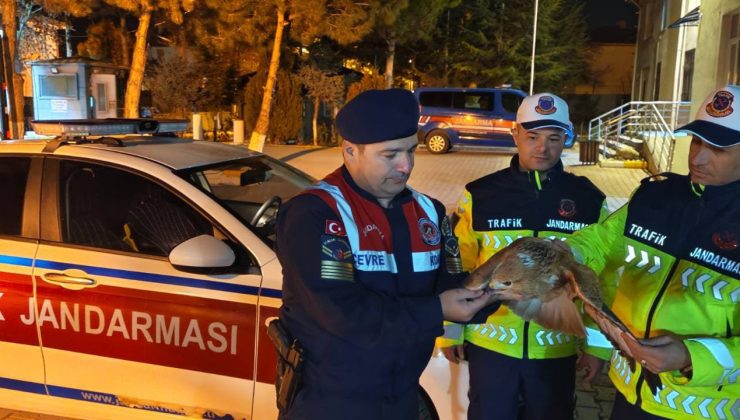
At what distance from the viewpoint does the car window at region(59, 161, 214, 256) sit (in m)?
3.00

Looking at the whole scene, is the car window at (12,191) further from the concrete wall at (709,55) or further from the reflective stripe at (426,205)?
the concrete wall at (709,55)

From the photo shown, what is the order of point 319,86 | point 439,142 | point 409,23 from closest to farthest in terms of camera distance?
point 439,142 → point 409,23 → point 319,86

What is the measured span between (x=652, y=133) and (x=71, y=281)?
15.8 meters

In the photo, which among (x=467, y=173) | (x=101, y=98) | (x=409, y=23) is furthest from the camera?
(x=409, y=23)

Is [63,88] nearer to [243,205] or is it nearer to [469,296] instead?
[243,205]

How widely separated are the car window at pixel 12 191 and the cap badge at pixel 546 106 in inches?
99.0

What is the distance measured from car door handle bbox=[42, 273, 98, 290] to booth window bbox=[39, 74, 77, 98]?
1995 cm

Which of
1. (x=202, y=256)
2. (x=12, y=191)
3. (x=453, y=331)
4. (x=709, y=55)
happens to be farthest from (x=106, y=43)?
(x=453, y=331)

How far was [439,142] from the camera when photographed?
20.0 meters

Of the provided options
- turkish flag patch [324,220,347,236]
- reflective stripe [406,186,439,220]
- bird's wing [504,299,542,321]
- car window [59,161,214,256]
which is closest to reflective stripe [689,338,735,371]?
bird's wing [504,299,542,321]

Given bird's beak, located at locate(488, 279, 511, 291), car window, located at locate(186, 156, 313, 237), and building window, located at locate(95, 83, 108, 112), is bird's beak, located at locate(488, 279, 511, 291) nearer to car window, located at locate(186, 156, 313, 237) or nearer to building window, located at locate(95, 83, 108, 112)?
car window, located at locate(186, 156, 313, 237)

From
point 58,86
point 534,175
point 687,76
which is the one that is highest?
point 687,76

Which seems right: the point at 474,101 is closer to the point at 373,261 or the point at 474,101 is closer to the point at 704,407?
the point at 704,407

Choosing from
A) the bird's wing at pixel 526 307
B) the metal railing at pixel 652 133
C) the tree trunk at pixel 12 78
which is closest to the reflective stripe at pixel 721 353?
the bird's wing at pixel 526 307
